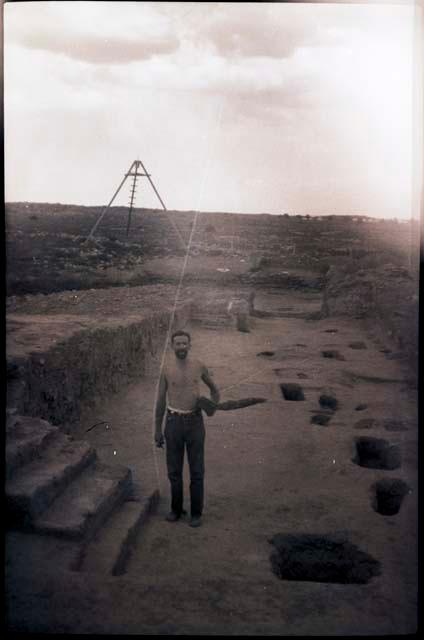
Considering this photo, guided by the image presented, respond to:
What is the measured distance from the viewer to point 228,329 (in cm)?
1549

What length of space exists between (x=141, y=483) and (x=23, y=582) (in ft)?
7.42

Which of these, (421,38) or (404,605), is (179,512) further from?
(421,38)

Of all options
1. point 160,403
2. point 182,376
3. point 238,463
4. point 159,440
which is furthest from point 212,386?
point 238,463

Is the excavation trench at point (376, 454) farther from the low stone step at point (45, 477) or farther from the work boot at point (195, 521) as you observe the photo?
the low stone step at point (45, 477)

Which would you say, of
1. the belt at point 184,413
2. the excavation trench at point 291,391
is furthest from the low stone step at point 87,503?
the excavation trench at point 291,391

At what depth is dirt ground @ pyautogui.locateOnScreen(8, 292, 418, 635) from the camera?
14.2 ft

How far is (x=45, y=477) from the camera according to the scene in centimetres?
509

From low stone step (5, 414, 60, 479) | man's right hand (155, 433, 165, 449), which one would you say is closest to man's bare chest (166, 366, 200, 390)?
man's right hand (155, 433, 165, 449)

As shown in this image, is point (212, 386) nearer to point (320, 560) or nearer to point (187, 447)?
point (187, 447)

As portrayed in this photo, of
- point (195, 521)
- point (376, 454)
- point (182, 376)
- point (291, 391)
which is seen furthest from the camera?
point (291, 391)

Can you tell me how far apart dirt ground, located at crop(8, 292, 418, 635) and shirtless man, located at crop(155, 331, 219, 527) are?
1.27 ft

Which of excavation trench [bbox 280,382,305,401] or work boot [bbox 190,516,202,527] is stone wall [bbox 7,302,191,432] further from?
excavation trench [bbox 280,382,305,401]

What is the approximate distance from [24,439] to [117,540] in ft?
4.01

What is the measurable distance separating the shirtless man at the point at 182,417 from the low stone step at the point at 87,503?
1.77 ft
